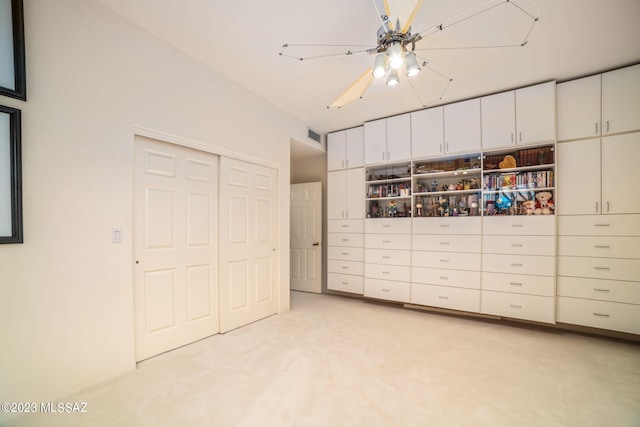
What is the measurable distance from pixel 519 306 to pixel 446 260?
920 mm

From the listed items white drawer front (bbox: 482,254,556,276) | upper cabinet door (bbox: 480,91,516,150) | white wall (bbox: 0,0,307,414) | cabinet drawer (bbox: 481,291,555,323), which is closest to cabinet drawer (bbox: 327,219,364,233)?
white drawer front (bbox: 482,254,556,276)

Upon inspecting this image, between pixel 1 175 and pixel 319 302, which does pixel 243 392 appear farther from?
pixel 319 302

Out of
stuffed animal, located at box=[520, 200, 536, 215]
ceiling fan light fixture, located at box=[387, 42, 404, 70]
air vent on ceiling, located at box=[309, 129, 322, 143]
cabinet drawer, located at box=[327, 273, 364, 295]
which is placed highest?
air vent on ceiling, located at box=[309, 129, 322, 143]

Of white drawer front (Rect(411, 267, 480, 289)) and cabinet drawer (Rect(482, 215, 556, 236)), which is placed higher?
cabinet drawer (Rect(482, 215, 556, 236))

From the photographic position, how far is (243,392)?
190cm

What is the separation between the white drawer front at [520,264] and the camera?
2.97 m

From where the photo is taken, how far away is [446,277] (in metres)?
3.53

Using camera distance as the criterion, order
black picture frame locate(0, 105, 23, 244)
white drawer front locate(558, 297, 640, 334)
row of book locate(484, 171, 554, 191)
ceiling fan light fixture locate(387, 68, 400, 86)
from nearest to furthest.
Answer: black picture frame locate(0, 105, 23, 244) → ceiling fan light fixture locate(387, 68, 400, 86) → white drawer front locate(558, 297, 640, 334) → row of book locate(484, 171, 554, 191)

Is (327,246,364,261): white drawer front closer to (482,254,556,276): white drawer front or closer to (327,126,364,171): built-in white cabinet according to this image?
(327,126,364,171): built-in white cabinet

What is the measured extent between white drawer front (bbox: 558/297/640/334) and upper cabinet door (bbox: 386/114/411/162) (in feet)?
8.40

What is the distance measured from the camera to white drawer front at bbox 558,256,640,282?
8.77ft

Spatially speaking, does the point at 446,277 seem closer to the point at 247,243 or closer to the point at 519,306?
the point at 519,306

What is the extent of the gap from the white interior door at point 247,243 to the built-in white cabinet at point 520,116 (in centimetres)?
288

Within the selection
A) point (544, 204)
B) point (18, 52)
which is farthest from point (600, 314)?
point (18, 52)
